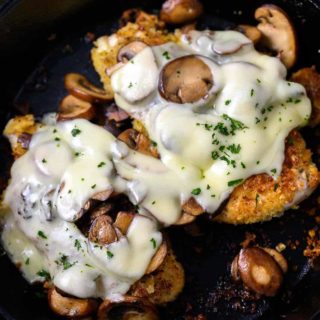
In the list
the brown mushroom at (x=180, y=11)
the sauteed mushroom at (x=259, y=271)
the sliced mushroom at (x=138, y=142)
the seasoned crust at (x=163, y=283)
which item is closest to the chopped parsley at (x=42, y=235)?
the seasoned crust at (x=163, y=283)

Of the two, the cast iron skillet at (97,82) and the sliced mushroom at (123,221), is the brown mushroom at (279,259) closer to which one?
the cast iron skillet at (97,82)

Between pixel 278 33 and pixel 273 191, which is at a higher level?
pixel 278 33

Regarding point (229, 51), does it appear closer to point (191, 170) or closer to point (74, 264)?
point (191, 170)

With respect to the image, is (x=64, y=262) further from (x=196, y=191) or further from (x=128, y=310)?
(x=196, y=191)

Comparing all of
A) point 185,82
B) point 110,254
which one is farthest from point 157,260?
point 185,82

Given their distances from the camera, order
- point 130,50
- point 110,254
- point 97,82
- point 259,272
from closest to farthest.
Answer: point 110,254 → point 259,272 → point 130,50 → point 97,82

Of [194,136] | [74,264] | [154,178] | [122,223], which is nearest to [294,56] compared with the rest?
[194,136]

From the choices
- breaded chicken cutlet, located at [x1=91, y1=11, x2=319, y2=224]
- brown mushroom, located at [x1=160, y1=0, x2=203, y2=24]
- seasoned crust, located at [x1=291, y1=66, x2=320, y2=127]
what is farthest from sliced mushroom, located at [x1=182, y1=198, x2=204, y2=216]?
brown mushroom, located at [x1=160, y1=0, x2=203, y2=24]
